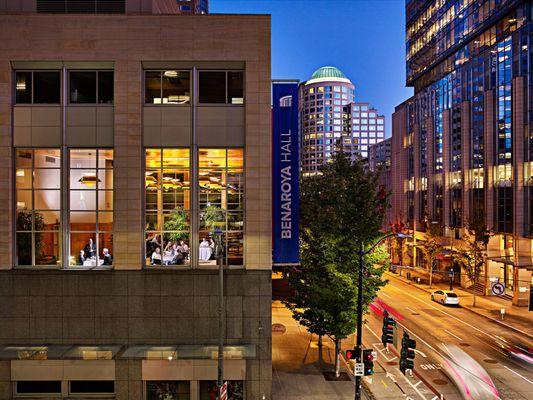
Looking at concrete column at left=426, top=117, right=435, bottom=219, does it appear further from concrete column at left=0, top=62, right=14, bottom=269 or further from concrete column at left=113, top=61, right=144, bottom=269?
concrete column at left=0, top=62, right=14, bottom=269

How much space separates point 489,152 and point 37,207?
45615 mm

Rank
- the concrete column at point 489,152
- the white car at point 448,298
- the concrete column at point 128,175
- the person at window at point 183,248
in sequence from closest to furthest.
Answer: the concrete column at point 128,175, the person at window at point 183,248, the white car at point 448,298, the concrete column at point 489,152

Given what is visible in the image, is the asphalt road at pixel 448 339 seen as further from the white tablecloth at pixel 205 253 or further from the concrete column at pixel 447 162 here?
the concrete column at pixel 447 162

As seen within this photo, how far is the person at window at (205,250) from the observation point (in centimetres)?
1953

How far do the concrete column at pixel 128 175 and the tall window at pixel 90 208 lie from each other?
22.4 inches

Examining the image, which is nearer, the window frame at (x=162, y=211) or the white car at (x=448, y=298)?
the window frame at (x=162, y=211)

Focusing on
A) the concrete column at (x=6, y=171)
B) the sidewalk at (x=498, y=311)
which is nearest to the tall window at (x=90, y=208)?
the concrete column at (x=6, y=171)

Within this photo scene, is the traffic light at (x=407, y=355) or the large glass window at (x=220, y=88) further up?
the large glass window at (x=220, y=88)

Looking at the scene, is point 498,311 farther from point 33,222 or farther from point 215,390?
point 33,222

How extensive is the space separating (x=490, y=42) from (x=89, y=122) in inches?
1911

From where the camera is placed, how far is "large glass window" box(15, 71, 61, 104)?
64.4 ft

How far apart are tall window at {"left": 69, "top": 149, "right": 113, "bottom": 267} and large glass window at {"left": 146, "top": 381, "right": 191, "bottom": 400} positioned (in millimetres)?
5871

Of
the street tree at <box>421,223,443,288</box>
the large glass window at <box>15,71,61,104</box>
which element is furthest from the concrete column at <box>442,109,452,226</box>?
the large glass window at <box>15,71,61,104</box>

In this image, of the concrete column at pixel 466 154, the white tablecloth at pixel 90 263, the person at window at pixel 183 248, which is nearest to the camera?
the white tablecloth at pixel 90 263
